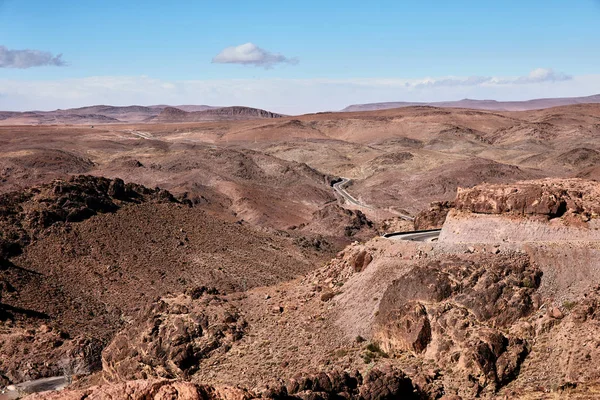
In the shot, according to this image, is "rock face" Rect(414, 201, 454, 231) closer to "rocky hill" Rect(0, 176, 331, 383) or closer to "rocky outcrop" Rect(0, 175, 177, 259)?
"rocky hill" Rect(0, 176, 331, 383)

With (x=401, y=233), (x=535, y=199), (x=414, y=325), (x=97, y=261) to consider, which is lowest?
(x=97, y=261)

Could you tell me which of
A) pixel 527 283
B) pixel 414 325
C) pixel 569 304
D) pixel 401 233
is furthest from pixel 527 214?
pixel 401 233

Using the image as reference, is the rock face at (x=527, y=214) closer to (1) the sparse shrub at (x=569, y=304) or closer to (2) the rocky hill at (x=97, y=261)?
(1) the sparse shrub at (x=569, y=304)

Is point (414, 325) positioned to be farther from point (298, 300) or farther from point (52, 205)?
point (52, 205)

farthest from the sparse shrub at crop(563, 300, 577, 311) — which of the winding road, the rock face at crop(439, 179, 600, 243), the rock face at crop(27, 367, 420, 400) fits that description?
the winding road

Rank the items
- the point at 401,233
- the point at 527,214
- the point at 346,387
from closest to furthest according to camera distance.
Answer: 1. the point at 346,387
2. the point at 527,214
3. the point at 401,233

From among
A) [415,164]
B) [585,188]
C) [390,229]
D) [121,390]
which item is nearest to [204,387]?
[121,390]

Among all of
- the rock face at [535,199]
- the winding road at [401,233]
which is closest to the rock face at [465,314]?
the rock face at [535,199]
